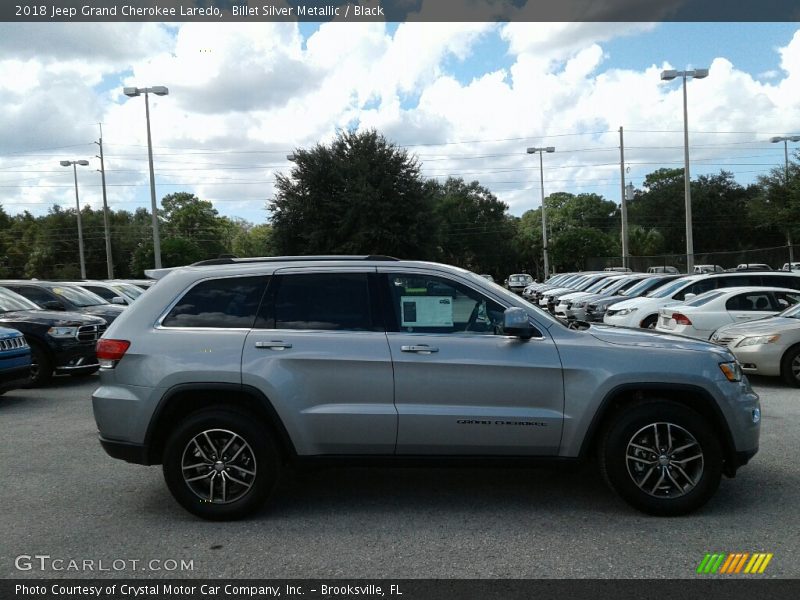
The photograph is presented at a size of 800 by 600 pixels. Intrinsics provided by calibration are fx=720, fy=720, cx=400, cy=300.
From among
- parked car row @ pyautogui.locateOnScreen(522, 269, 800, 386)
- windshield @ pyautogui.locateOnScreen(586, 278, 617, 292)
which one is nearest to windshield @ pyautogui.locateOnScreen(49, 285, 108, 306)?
parked car row @ pyautogui.locateOnScreen(522, 269, 800, 386)

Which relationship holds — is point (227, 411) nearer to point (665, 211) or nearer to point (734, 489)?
point (734, 489)

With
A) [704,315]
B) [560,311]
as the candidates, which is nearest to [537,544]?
[704,315]

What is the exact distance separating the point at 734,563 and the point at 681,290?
11698mm

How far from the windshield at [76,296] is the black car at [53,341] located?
2.58 meters

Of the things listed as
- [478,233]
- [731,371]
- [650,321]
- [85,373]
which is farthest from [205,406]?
[478,233]

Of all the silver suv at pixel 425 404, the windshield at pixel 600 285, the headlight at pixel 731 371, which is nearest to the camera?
the silver suv at pixel 425 404

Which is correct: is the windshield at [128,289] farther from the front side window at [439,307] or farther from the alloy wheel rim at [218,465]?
the front side window at [439,307]

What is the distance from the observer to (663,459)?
16.3 feet

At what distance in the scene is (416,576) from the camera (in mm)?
4098

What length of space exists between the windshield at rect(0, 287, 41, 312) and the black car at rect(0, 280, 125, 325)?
41cm

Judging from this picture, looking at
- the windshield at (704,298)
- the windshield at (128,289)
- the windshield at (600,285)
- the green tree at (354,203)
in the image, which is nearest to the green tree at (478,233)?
the green tree at (354,203)

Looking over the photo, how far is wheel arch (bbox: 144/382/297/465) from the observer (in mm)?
4996

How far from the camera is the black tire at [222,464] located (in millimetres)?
4977

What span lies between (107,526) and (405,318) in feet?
8.30
